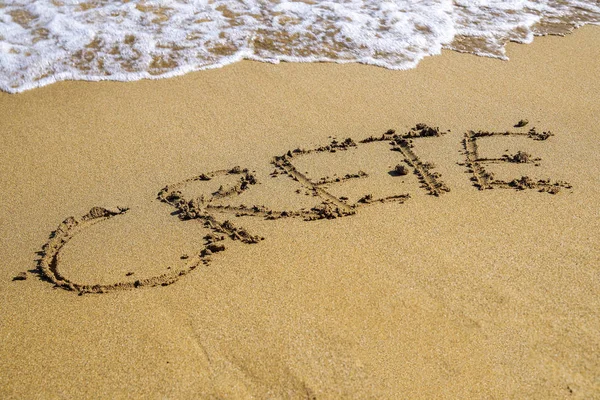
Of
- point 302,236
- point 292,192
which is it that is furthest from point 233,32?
point 302,236

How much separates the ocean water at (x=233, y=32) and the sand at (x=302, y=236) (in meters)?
0.27

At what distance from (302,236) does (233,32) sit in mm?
2815

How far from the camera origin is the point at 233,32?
198 inches

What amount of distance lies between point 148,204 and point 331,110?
5.23 ft

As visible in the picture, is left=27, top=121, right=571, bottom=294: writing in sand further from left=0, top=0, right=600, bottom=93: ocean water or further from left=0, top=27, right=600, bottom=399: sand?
left=0, top=0, right=600, bottom=93: ocean water

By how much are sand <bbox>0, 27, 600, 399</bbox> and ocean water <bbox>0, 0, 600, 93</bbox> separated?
0.27 m

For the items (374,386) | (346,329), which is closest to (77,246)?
(346,329)

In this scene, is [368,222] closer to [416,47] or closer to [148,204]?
[148,204]

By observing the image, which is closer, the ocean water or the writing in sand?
the writing in sand

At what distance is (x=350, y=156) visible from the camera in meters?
3.58

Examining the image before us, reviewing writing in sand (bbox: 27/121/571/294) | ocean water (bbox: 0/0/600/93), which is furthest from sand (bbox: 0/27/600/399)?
ocean water (bbox: 0/0/600/93)

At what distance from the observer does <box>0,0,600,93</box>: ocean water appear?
450cm

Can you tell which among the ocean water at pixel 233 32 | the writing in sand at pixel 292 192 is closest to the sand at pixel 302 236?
the writing in sand at pixel 292 192

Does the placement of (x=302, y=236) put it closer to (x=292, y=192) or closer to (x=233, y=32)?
(x=292, y=192)
